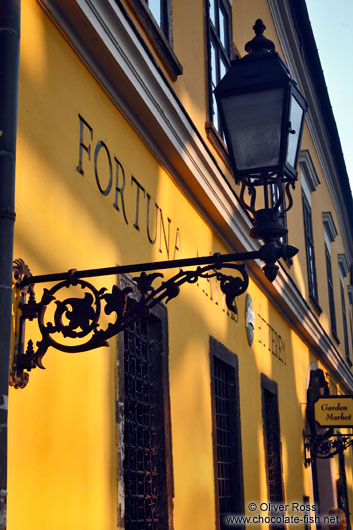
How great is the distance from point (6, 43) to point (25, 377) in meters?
1.44

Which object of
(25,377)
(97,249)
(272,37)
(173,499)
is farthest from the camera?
(272,37)

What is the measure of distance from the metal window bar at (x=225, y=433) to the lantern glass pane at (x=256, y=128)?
4063 mm

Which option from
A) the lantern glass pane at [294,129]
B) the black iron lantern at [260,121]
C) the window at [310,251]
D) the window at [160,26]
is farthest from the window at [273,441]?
the black iron lantern at [260,121]

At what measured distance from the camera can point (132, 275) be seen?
5836 mm

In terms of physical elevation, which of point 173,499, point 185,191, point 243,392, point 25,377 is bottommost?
point 173,499

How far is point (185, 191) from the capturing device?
24.3ft

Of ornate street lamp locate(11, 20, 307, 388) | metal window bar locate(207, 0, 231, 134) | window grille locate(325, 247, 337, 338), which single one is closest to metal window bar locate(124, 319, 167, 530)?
ornate street lamp locate(11, 20, 307, 388)

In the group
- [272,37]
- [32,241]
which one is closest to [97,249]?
[32,241]

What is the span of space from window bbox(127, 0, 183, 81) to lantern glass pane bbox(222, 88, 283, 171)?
2.10 metres

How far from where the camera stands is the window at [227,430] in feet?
26.6

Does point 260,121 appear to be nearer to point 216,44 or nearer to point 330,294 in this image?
point 216,44

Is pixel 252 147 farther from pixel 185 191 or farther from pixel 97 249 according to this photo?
pixel 185 191

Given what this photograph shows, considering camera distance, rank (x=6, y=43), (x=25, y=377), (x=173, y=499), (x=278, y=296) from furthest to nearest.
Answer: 1. (x=278, y=296)
2. (x=173, y=499)
3. (x=25, y=377)
4. (x=6, y=43)

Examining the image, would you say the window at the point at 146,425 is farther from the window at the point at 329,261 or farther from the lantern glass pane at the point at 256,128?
the window at the point at 329,261
